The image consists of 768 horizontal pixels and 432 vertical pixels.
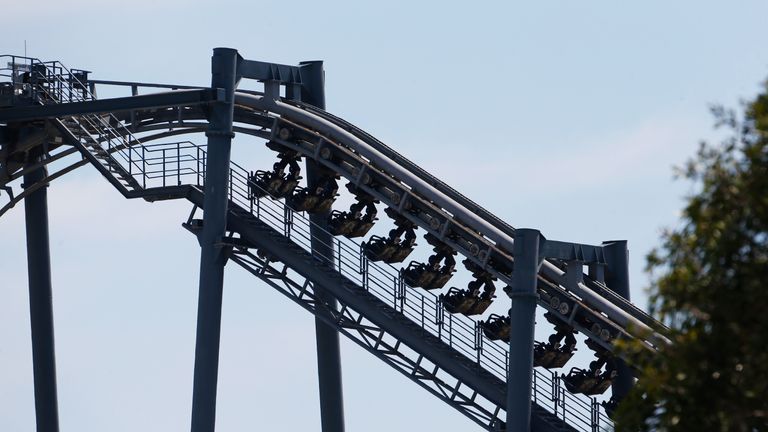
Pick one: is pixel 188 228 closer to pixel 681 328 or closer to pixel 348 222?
→ pixel 348 222

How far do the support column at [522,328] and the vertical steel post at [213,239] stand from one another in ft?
17.2

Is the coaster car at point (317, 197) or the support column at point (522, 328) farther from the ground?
the coaster car at point (317, 197)

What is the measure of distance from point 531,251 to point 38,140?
9.63 metres

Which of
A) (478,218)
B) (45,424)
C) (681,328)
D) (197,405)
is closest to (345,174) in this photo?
(478,218)

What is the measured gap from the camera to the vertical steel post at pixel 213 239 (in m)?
28.6

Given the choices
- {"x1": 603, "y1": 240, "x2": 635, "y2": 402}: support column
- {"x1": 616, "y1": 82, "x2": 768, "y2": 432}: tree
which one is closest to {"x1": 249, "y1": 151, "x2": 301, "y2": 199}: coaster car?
{"x1": 603, "y1": 240, "x2": 635, "y2": 402}: support column

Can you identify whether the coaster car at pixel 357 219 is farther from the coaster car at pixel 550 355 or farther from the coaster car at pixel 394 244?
the coaster car at pixel 550 355

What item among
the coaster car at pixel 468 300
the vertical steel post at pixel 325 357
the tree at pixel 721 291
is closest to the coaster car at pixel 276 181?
the vertical steel post at pixel 325 357

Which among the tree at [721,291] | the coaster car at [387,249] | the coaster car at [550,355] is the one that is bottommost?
the tree at [721,291]

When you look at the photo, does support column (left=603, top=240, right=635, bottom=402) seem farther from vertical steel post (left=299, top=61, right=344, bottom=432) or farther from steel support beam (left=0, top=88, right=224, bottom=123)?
steel support beam (left=0, top=88, right=224, bottom=123)

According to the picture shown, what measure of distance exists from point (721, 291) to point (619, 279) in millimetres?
15764

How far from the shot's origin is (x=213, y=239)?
94.8 feet

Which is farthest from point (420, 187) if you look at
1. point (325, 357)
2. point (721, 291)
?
point (721, 291)

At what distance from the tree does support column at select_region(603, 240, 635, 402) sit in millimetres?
14902
